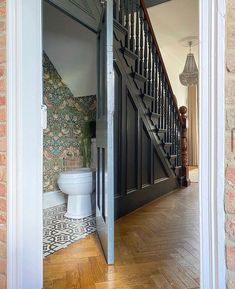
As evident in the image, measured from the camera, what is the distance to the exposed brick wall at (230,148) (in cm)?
71

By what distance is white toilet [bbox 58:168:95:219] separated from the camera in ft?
8.61

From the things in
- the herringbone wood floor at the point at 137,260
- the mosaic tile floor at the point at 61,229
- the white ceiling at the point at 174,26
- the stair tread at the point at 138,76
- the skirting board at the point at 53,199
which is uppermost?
the white ceiling at the point at 174,26

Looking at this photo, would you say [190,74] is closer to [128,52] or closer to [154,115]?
[154,115]

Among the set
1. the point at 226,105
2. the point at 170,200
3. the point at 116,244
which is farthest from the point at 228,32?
the point at 170,200

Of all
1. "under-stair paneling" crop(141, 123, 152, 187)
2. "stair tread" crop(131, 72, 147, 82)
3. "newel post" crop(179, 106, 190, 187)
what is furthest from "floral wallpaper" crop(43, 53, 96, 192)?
"newel post" crop(179, 106, 190, 187)

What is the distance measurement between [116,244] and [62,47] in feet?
7.71

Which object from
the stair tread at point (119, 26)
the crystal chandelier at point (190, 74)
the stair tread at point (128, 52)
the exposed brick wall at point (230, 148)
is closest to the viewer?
the exposed brick wall at point (230, 148)

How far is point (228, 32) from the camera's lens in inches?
28.2

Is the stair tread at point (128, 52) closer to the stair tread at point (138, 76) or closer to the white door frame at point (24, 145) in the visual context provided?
the stair tread at point (138, 76)

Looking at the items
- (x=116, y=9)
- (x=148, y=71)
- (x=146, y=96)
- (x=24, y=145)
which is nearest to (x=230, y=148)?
(x=24, y=145)

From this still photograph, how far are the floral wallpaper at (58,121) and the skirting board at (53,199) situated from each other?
6 cm

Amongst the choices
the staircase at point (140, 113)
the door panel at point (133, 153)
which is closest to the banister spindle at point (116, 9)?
the staircase at point (140, 113)

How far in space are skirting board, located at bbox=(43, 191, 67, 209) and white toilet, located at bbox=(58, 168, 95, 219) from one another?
415 mm

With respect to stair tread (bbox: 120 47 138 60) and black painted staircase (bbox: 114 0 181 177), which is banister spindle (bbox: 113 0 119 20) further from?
stair tread (bbox: 120 47 138 60)
